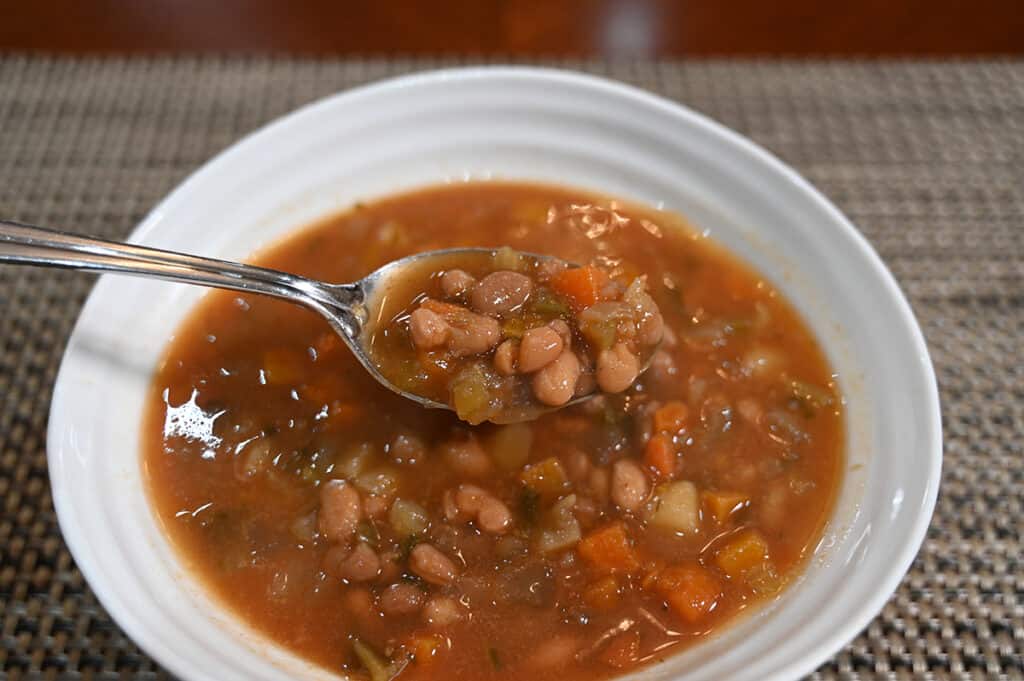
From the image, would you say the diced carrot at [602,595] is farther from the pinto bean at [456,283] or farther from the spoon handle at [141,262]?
the spoon handle at [141,262]

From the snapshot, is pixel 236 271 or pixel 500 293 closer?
pixel 236 271

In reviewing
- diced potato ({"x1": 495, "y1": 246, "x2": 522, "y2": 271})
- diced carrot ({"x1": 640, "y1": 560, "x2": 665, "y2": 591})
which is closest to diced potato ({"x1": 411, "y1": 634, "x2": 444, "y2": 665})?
diced carrot ({"x1": 640, "y1": 560, "x2": 665, "y2": 591})

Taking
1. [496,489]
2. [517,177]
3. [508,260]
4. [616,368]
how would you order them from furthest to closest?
[517,177] < [508,260] < [496,489] < [616,368]

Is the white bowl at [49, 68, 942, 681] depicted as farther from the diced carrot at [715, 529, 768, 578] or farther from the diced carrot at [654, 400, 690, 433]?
the diced carrot at [654, 400, 690, 433]

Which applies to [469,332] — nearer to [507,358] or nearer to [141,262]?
[507,358]

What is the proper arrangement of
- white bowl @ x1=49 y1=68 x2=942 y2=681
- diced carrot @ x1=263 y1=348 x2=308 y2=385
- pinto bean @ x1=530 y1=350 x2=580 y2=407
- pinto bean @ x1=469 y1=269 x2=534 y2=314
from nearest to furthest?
white bowl @ x1=49 y1=68 x2=942 y2=681, pinto bean @ x1=530 y1=350 x2=580 y2=407, pinto bean @ x1=469 y1=269 x2=534 y2=314, diced carrot @ x1=263 y1=348 x2=308 y2=385

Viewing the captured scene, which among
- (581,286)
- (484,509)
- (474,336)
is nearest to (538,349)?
(474,336)

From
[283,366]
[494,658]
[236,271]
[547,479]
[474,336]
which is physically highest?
[236,271]

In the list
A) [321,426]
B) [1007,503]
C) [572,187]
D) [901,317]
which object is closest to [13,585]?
[321,426]
